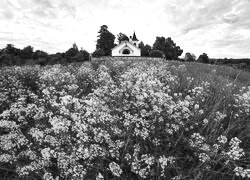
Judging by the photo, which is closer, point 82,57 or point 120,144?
point 120,144

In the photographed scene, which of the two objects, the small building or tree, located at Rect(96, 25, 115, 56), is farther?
tree, located at Rect(96, 25, 115, 56)

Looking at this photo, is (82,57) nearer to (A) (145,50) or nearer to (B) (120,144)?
(A) (145,50)

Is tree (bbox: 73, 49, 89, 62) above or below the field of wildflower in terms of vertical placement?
above

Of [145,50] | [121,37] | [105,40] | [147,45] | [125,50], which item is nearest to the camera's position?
[125,50]

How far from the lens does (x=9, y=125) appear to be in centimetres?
336

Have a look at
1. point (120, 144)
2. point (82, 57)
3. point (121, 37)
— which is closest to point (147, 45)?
point (121, 37)

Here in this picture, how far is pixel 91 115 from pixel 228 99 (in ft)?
12.2

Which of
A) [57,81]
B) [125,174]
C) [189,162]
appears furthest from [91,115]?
[57,81]

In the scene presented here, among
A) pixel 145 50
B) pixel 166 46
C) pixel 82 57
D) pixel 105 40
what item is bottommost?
pixel 82 57

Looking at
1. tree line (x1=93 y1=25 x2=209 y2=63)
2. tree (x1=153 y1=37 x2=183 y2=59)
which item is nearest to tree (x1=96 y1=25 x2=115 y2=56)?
tree line (x1=93 y1=25 x2=209 y2=63)

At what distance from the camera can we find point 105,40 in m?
81.4

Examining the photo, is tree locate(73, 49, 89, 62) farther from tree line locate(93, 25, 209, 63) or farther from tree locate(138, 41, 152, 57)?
tree locate(138, 41, 152, 57)

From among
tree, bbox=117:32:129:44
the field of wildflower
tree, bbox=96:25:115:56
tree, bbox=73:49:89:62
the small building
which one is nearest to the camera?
the field of wildflower

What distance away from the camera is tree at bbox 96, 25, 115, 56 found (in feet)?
266
